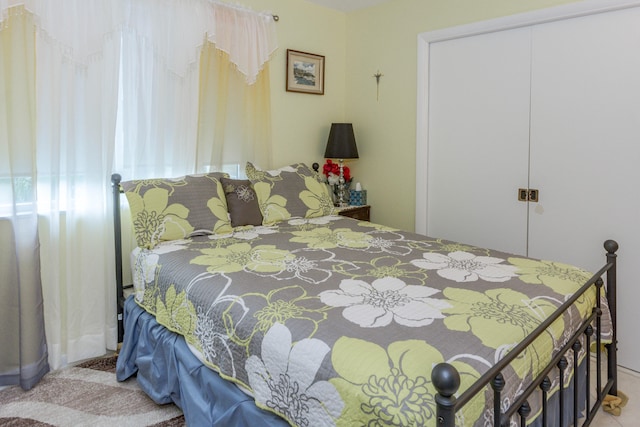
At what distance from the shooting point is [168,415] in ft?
6.77

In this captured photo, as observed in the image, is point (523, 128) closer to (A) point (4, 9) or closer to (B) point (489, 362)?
(B) point (489, 362)

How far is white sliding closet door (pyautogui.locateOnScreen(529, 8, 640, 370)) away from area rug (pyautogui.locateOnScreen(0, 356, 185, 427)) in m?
2.53

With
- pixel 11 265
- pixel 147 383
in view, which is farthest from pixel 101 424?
pixel 11 265

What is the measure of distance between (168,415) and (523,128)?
2717 millimetres

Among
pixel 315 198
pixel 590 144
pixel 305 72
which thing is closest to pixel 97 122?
pixel 315 198

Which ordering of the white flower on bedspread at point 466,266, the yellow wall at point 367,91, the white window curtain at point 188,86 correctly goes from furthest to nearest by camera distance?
the yellow wall at point 367,91
the white window curtain at point 188,86
the white flower on bedspread at point 466,266

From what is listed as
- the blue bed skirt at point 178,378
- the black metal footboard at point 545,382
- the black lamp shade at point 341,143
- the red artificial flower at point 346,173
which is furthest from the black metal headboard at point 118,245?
the black metal footboard at point 545,382

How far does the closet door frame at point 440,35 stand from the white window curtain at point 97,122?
154cm

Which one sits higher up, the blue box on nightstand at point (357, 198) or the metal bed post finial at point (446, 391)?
the blue box on nightstand at point (357, 198)

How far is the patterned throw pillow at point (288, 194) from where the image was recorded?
2.87 meters

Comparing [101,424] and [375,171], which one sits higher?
[375,171]

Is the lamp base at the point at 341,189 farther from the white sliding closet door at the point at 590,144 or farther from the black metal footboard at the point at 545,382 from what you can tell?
the black metal footboard at the point at 545,382

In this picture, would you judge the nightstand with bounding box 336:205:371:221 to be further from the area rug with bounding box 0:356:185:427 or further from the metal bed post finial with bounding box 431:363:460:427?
the metal bed post finial with bounding box 431:363:460:427

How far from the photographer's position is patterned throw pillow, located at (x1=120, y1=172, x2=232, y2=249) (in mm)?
2348
